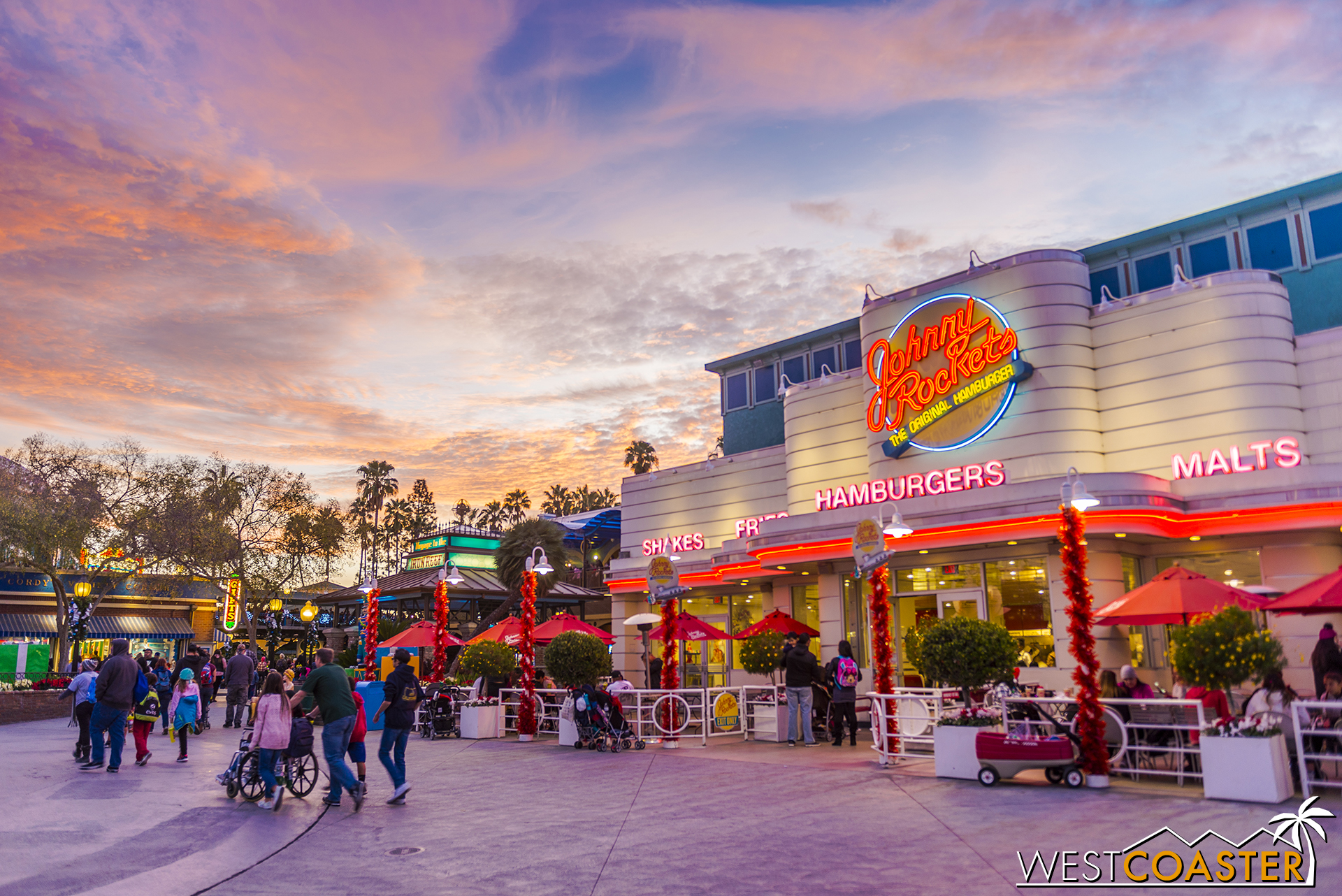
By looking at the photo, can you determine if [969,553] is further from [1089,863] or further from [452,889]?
[452,889]

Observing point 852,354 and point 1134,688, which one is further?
point 852,354

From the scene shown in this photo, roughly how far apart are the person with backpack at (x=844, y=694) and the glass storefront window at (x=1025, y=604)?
13.4 ft

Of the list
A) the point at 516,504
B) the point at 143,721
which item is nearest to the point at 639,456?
the point at 516,504

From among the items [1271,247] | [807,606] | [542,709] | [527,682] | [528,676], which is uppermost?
[1271,247]

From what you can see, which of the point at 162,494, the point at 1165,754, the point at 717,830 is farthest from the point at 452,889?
the point at 162,494

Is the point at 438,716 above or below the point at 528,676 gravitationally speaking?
below

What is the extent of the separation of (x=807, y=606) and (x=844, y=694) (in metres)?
8.73

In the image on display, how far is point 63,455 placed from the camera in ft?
121

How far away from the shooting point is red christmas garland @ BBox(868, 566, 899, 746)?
14.2 meters

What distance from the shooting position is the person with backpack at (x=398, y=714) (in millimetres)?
10961

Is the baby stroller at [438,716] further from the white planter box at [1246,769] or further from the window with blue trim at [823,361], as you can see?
the window with blue trim at [823,361]

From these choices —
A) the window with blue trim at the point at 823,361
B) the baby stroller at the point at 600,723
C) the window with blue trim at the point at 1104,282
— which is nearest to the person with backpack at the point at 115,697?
the baby stroller at the point at 600,723

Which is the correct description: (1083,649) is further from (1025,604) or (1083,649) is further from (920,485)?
(920,485)

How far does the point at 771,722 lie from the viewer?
18.1 meters
